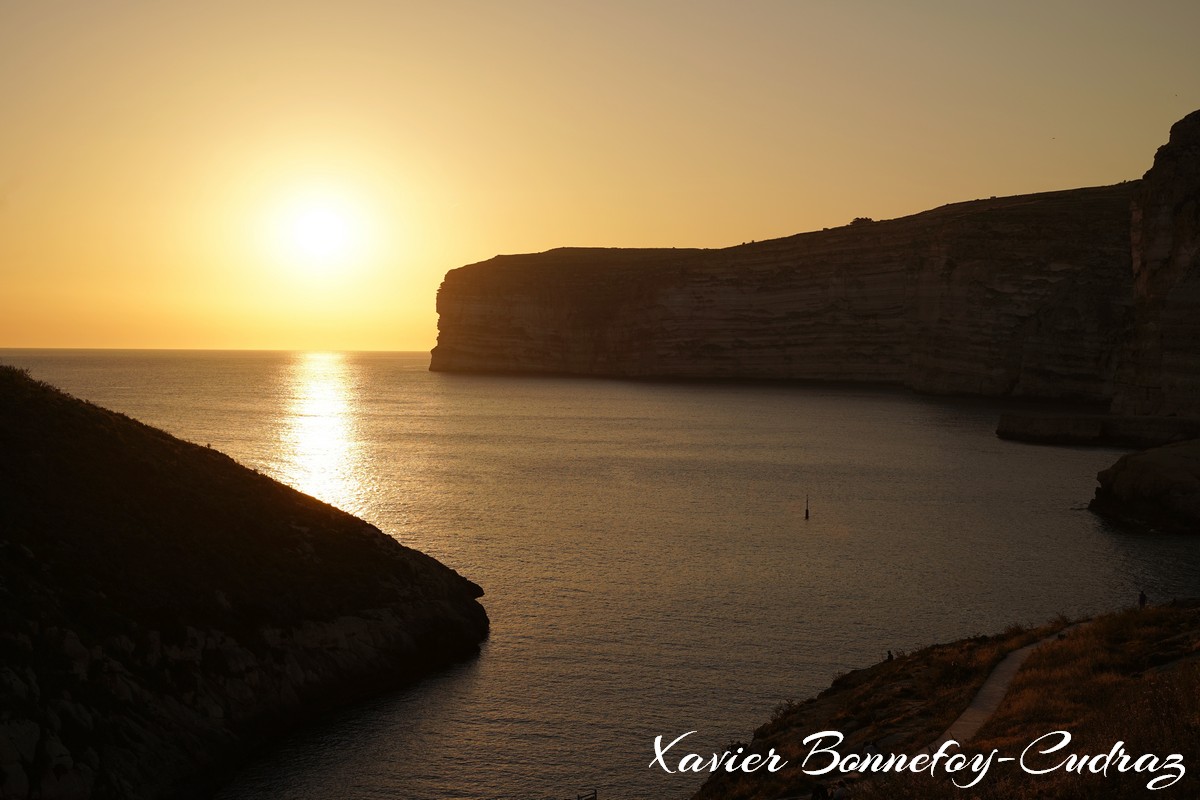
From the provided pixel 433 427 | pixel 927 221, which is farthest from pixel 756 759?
pixel 927 221

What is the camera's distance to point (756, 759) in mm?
20234

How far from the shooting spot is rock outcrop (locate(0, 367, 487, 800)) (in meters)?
20.0

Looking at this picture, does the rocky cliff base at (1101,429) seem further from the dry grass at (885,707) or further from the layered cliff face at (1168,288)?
the dry grass at (885,707)

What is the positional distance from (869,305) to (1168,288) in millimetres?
69895

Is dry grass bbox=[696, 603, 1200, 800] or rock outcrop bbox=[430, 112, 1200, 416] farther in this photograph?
rock outcrop bbox=[430, 112, 1200, 416]

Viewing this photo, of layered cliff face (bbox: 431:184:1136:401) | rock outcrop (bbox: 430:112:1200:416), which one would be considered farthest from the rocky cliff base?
layered cliff face (bbox: 431:184:1136:401)

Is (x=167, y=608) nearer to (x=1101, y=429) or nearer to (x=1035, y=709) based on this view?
(x=1035, y=709)

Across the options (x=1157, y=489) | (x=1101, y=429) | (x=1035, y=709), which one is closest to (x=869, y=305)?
(x=1101, y=429)

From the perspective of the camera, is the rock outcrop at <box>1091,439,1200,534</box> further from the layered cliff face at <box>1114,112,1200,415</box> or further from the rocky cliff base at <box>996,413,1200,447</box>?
the layered cliff face at <box>1114,112,1200,415</box>

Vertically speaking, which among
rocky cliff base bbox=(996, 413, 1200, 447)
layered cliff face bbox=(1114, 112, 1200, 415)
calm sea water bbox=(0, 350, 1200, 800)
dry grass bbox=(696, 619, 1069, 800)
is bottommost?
calm sea water bbox=(0, 350, 1200, 800)

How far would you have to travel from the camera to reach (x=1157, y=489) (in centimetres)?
5062

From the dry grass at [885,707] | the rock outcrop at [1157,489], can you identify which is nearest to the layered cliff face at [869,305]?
the rock outcrop at [1157,489]

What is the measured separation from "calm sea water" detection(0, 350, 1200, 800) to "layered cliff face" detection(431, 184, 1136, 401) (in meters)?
29.4

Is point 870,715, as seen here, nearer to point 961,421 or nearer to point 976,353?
point 961,421
